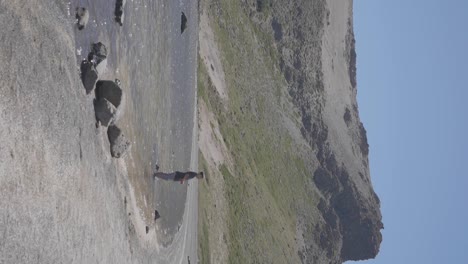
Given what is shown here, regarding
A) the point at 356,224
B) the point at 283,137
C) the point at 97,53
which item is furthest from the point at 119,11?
the point at 356,224

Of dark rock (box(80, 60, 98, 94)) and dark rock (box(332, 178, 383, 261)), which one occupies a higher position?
dark rock (box(80, 60, 98, 94))

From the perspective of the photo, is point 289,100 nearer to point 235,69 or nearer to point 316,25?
point 316,25

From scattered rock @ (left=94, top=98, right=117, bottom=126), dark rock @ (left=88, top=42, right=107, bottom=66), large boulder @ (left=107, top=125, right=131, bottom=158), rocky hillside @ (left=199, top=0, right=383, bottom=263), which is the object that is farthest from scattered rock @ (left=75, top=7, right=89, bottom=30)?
rocky hillside @ (left=199, top=0, right=383, bottom=263)

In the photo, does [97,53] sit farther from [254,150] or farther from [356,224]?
[356,224]

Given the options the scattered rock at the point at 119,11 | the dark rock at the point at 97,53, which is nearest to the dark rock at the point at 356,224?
the scattered rock at the point at 119,11

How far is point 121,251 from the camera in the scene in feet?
66.0

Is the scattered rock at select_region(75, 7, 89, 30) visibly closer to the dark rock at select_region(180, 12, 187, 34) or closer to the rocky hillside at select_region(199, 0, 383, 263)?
the dark rock at select_region(180, 12, 187, 34)

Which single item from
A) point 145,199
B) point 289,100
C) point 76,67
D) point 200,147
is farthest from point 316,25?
point 76,67

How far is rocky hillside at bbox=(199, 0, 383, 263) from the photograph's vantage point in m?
49.6

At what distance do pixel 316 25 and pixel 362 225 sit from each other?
29970mm

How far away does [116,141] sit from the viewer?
19.8 meters

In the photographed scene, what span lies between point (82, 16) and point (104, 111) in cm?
305

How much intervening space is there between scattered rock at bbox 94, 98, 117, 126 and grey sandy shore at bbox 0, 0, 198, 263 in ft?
1.40

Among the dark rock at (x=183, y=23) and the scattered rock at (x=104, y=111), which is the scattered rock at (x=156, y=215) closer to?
the scattered rock at (x=104, y=111)
